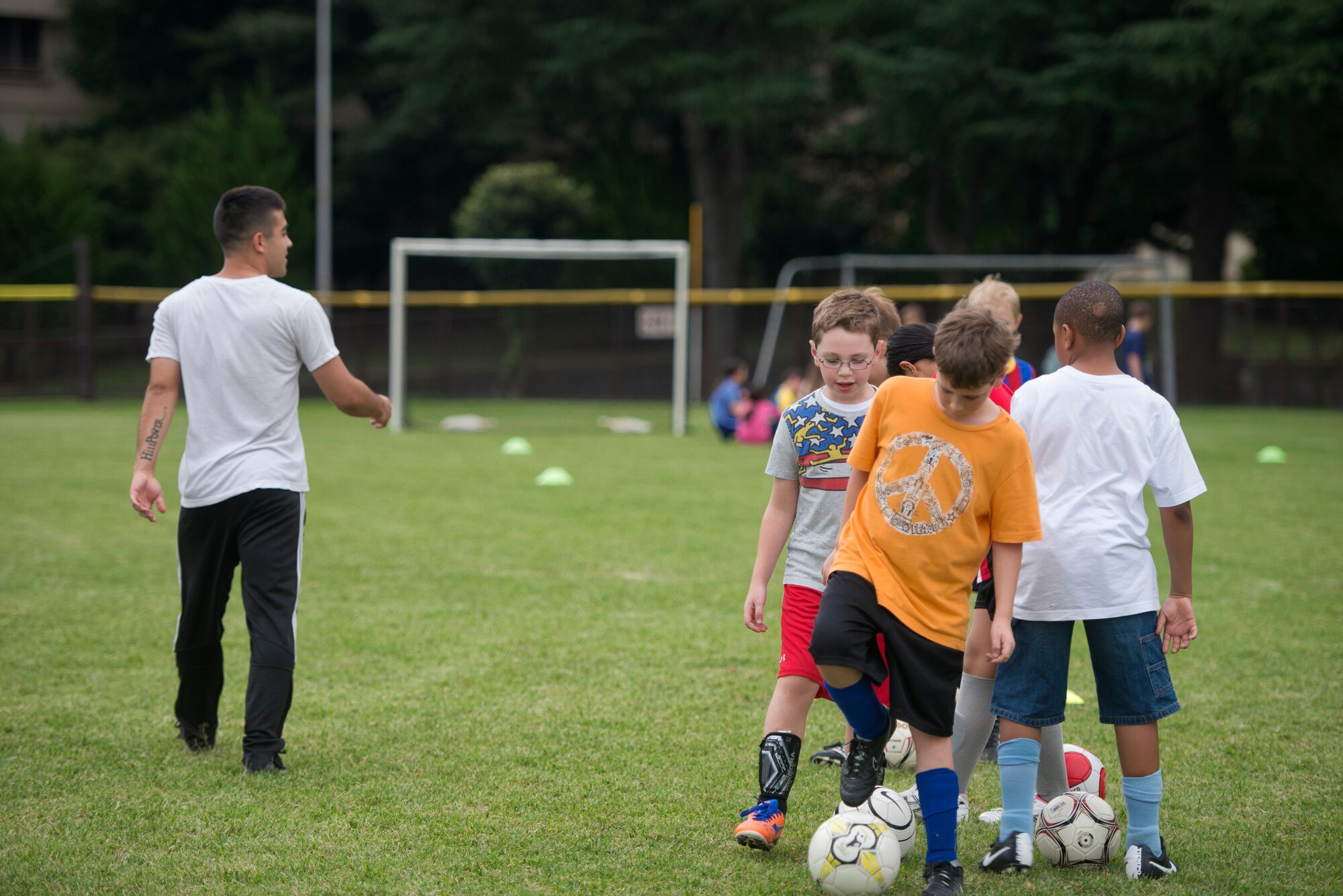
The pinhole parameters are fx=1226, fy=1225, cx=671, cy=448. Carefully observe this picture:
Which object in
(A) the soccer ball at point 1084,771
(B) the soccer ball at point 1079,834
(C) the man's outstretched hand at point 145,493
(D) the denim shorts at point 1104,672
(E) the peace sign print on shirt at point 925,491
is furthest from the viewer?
(C) the man's outstretched hand at point 145,493

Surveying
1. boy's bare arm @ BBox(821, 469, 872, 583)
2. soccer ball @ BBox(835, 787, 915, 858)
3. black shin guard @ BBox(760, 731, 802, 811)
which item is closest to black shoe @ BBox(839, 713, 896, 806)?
soccer ball @ BBox(835, 787, 915, 858)

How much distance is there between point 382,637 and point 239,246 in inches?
96.5

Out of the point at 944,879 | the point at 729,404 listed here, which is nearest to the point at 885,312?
the point at 944,879

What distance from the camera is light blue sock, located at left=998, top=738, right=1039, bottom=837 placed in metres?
3.40

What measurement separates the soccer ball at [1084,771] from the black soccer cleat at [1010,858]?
0.54 m

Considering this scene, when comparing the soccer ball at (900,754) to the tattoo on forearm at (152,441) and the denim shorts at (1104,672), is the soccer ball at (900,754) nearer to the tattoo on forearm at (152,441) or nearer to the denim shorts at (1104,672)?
the denim shorts at (1104,672)

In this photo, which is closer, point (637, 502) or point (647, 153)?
point (637, 502)

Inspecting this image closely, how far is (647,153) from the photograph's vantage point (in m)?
35.6

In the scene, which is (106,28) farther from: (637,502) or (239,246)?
(239,246)

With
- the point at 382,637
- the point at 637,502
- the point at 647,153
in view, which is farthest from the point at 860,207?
the point at 382,637

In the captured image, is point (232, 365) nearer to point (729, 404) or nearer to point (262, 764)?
point (262, 764)

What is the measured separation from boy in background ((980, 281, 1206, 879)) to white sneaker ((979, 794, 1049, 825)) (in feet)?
0.76

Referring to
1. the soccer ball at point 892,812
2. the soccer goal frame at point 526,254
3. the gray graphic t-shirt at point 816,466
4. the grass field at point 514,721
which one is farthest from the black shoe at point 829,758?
the soccer goal frame at point 526,254

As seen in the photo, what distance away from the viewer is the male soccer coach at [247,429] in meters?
4.19
